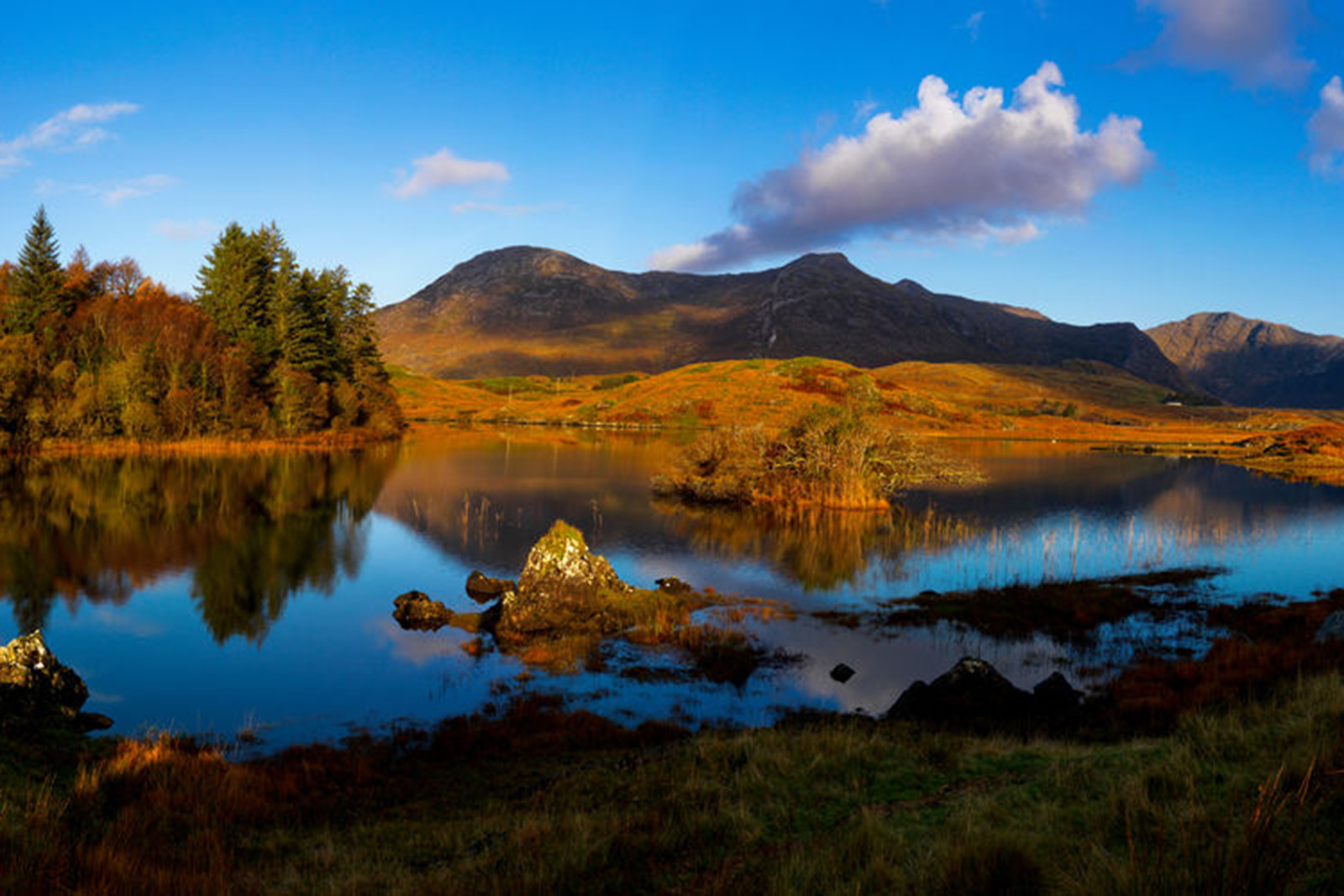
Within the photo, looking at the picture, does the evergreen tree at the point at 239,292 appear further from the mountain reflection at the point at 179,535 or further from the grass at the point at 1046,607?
the grass at the point at 1046,607

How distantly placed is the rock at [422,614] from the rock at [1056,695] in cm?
1655

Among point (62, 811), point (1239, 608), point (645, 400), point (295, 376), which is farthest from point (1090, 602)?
point (645, 400)

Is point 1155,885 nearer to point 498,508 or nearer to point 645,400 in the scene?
point 498,508

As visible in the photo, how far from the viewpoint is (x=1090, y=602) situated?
25.9 metres

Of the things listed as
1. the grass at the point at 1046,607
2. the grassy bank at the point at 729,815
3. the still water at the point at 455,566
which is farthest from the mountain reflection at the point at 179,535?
the grass at the point at 1046,607

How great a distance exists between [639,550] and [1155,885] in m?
29.1

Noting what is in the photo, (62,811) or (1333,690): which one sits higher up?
(1333,690)

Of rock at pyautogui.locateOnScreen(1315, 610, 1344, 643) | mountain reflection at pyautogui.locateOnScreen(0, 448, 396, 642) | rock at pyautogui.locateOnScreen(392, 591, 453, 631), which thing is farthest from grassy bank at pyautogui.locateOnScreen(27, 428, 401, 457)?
rock at pyautogui.locateOnScreen(1315, 610, 1344, 643)

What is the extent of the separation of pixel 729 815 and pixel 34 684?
1438 centimetres

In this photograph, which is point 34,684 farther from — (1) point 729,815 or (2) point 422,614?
(1) point 729,815

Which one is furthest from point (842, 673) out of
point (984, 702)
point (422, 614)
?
point (422, 614)

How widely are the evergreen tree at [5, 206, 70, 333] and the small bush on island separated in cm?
5936

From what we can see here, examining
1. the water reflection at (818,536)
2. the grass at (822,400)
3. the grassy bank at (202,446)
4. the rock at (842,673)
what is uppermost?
the grass at (822,400)

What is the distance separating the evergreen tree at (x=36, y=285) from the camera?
65.6 meters
